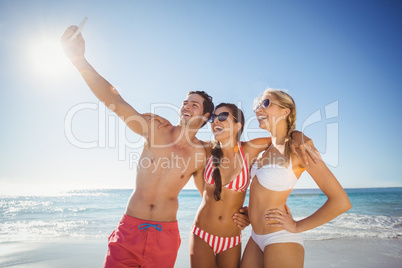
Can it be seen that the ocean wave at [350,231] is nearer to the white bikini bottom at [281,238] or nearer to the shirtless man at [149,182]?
the white bikini bottom at [281,238]

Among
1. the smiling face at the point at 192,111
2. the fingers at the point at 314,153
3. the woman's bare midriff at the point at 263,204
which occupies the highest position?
the smiling face at the point at 192,111

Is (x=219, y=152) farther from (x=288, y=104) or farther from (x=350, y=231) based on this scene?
(x=350, y=231)

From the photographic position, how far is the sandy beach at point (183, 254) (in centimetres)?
639

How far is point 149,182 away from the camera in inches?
127

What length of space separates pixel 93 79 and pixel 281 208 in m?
2.55

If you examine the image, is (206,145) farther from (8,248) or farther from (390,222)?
(390,222)

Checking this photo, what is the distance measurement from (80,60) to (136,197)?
1724mm

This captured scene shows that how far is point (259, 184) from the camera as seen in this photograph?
9.83 ft

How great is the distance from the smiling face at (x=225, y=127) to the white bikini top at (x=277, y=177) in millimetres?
1184

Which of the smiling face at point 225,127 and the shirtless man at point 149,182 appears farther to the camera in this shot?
the smiling face at point 225,127

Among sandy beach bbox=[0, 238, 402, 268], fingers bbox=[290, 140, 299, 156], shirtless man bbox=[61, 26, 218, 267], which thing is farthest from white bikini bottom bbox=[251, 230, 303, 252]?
sandy beach bbox=[0, 238, 402, 268]

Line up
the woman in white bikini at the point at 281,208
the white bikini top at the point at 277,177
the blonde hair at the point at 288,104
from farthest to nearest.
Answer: the blonde hair at the point at 288,104 < the white bikini top at the point at 277,177 < the woman in white bikini at the point at 281,208

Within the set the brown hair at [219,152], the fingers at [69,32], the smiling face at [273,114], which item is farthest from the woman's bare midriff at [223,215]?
the fingers at [69,32]

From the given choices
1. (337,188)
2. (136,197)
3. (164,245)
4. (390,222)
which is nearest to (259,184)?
(337,188)
